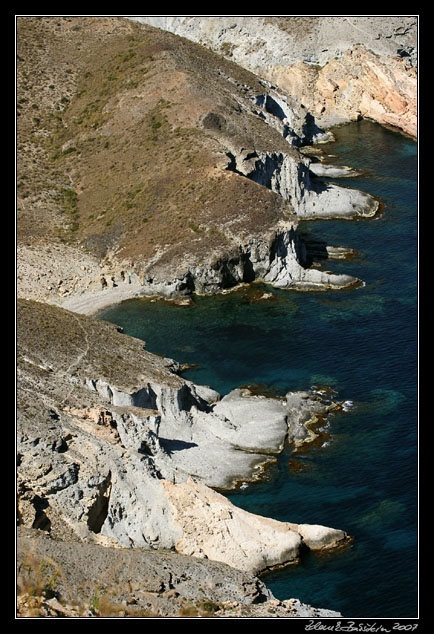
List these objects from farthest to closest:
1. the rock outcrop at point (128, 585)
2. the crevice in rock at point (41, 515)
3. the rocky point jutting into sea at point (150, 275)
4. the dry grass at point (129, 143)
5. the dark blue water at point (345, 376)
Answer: the dry grass at point (129, 143) → the dark blue water at point (345, 376) → the rocky point jutting into sea at point (150, 275) → the crevice in rock at point (41, 515) → the rock outcrop at point (128, 585)

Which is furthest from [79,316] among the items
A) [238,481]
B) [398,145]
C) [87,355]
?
[398,145]

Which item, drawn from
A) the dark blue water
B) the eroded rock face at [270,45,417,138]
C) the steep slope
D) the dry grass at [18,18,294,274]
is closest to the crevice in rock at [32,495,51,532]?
the dark blue water

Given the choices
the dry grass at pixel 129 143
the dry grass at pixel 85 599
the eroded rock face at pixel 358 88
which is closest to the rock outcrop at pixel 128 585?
the dry grass at pixel 85 599

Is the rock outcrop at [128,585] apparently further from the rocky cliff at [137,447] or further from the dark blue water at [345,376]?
the dark blue water at [345,376]

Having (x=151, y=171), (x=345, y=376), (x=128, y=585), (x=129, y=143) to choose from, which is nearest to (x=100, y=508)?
(x=128, y=585)

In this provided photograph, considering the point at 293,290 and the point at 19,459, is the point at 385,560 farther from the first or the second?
the point at 293,290

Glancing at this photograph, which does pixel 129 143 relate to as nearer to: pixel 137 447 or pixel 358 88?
pixel 358 88
